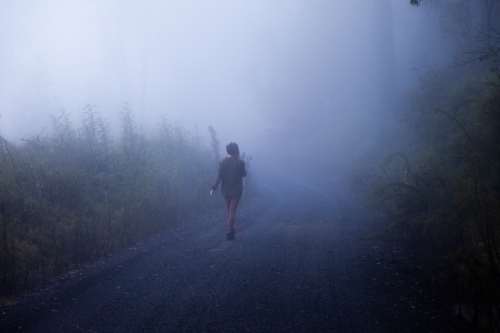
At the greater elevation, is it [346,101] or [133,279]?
[346,101]

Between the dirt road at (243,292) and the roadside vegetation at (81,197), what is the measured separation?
811 mm

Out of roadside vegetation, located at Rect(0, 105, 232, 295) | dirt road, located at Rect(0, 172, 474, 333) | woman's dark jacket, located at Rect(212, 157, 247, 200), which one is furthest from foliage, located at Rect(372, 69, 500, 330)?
roadside vegetation, located at Rect(0, 105, 232, 295)

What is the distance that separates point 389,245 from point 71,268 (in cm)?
654

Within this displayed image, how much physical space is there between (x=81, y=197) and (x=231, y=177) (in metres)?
4.02

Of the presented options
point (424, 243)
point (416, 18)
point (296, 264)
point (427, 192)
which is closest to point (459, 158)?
point (427, 192)

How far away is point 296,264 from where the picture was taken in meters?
7.66

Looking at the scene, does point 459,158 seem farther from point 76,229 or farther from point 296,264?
point 76,229

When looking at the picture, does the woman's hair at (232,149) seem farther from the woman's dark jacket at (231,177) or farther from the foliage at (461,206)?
the foliage at (461,206)

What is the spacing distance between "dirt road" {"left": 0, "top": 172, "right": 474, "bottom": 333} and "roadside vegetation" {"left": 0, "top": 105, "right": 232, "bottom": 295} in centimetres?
81

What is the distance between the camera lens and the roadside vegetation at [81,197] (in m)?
8.06

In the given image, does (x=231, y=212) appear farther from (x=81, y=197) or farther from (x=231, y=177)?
(x=81, y=197)

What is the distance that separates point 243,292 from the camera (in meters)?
6.12

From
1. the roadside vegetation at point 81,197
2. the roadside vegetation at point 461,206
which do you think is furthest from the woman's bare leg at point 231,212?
the roadside vegetation at point 461,206

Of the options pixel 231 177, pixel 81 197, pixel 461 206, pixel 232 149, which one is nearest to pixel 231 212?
pixel 231 177
